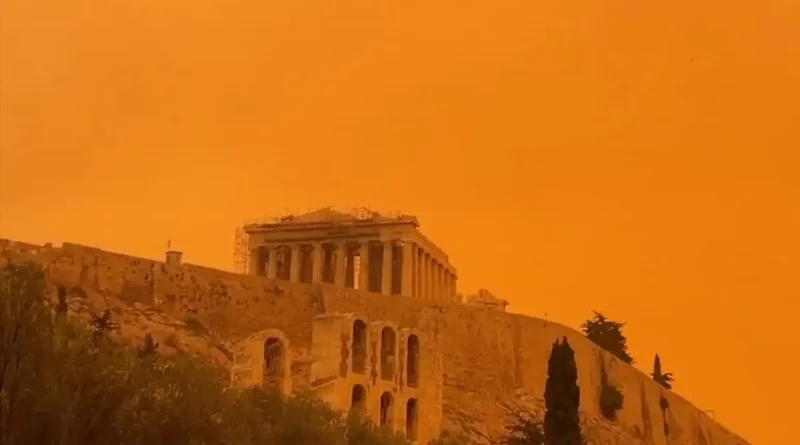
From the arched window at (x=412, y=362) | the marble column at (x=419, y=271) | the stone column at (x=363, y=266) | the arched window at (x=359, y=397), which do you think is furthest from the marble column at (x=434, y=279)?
the arched window at (x=359, y=397)

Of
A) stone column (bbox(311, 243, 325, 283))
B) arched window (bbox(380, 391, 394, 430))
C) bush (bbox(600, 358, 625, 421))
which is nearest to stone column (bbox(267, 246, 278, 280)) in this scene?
stone column (bbox(311, 243, 325, 283))

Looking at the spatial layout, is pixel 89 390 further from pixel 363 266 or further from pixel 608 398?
pixel 608 398

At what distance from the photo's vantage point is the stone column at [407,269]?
165ft

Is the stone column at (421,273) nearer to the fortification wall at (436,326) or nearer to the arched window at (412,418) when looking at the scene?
the fortification wall at (436,326)

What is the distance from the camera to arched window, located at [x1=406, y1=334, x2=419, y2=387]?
119 ft

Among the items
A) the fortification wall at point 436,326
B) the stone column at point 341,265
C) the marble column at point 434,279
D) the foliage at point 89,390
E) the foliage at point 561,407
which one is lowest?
the foliage at point 89,390

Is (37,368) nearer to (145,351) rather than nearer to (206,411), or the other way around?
(206,411)

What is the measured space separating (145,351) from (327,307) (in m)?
17.1

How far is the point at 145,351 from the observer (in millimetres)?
24359

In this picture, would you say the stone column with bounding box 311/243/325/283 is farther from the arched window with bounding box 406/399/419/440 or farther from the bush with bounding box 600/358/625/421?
the arched window with bounding box 406/399/419/440

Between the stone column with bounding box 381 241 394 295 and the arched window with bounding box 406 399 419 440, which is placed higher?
the stone column with bounding box 381 241 394 295

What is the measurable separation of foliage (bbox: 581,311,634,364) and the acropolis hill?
3540mm


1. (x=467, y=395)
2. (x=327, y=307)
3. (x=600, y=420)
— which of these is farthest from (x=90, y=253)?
(x=600, y=420)

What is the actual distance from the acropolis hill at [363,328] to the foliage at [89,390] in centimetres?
883
